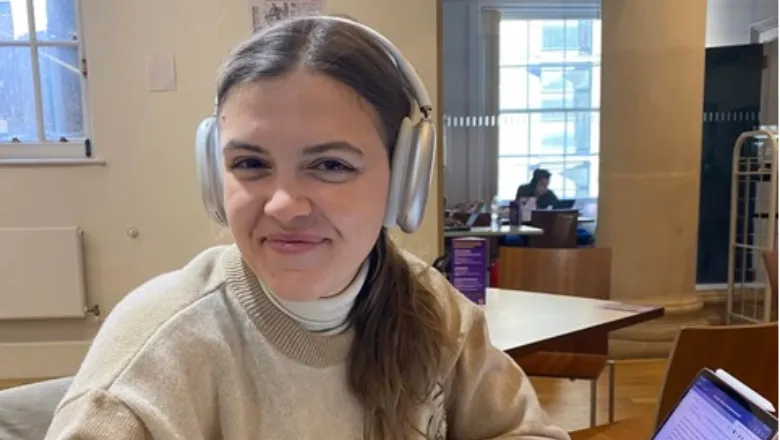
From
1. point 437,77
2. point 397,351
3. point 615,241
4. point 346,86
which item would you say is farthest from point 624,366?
point 346,86

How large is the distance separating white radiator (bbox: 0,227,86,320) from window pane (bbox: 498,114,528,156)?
4992mm

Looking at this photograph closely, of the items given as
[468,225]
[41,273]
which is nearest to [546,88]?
[468,225]

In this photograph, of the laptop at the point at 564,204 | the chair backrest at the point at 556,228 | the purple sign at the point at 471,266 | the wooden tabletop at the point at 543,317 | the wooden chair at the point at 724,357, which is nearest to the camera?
the wooden chair at the point at 724,357

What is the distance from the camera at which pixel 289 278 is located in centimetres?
68

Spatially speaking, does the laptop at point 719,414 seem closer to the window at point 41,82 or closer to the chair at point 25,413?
the chair at point 25,413

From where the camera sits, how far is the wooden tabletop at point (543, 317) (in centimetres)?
158

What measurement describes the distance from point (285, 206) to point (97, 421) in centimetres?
25

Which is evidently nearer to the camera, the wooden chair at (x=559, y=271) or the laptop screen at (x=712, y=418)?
the laptop screen at (x=712, y=418)

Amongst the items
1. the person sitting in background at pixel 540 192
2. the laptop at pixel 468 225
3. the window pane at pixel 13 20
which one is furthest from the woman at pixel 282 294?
the person sitting in background at pixel 540 192

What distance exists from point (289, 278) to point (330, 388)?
5.6 inches

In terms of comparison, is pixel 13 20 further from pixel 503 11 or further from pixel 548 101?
pixel 548 101

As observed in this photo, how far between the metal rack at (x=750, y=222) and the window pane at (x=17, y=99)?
3.53 metres

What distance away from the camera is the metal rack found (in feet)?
11.6

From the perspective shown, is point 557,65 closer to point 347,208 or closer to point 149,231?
point 149,231
